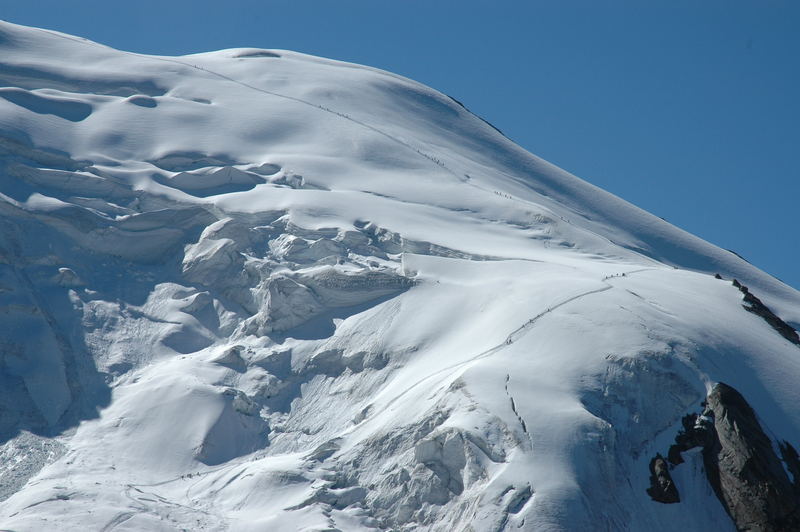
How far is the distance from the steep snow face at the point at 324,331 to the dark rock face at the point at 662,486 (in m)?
0.30

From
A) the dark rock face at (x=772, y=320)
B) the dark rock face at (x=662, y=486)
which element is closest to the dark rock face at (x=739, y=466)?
the dark rock face at (x=662, y=486)

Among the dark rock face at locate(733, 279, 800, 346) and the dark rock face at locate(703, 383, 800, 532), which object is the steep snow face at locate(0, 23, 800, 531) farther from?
the dark rock face at locate(733, 279, 800, 346)

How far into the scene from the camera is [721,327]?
38.7 meters

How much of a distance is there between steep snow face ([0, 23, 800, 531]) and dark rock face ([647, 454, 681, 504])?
0.30 m

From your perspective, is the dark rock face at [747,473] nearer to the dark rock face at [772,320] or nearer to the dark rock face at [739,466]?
the dark rock face at [739,466]

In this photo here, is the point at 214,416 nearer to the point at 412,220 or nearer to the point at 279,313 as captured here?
the point at 279,313

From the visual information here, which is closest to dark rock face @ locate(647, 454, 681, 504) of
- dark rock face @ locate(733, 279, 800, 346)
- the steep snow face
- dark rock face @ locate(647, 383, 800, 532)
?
dark rock face @ locate(647, 383, 800, 532)

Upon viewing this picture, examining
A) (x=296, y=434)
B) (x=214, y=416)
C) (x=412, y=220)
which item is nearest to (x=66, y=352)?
(x=214, y=416)

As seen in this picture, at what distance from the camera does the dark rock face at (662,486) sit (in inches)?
1228

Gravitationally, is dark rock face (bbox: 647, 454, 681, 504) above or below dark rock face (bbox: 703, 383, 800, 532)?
below

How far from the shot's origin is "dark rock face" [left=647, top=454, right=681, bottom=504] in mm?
31188

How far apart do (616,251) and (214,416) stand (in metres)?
21.6

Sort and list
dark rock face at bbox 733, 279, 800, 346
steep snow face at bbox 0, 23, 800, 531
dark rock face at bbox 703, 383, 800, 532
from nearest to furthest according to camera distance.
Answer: dark rock face at bbox 703, 383, 800, 532 → steep snow face at bbox 0, 23, 800, 531 → dark rock face at bbox 733, 279, 800, 346

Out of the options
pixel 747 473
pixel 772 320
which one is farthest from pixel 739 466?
pixel 772 320
